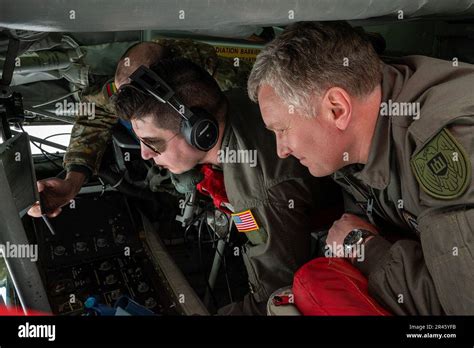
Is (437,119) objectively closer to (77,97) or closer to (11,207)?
(11,207)

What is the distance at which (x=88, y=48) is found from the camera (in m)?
1.79

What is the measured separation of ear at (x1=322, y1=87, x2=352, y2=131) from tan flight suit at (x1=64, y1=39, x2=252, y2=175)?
0.87 metres

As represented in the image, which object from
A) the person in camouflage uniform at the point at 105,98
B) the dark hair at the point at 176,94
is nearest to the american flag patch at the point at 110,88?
the person in camouflage uniform at the point at 105,98

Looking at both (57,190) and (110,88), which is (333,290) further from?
(110,88)

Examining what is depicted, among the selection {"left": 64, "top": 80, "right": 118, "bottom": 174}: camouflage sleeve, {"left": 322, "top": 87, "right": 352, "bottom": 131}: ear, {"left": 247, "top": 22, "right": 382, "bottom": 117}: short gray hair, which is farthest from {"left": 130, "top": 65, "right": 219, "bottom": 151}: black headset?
{"left": 64, "top": 80, "right": 118, "bottom": 174}: camouflage sleeve

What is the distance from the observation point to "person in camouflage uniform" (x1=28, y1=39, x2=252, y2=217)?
1576mm

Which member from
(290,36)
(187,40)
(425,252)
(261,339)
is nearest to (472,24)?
(290,36)

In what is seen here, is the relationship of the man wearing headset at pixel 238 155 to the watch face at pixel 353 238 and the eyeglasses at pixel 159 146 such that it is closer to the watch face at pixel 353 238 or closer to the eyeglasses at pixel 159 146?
the eyeglasses at pixel 159 146

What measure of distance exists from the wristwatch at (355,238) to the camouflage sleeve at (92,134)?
1.11 metres

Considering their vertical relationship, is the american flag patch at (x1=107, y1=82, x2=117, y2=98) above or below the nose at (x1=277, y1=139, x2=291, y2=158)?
above

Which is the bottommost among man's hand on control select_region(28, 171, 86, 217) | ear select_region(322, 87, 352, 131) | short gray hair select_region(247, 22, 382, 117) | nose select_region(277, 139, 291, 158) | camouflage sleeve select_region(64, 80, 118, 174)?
man's hand on control select_region(28, 171, 86, 217)

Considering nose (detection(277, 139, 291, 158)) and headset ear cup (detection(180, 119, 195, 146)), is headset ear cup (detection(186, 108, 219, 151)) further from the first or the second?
nose (detection(277, 139, 291, 158))

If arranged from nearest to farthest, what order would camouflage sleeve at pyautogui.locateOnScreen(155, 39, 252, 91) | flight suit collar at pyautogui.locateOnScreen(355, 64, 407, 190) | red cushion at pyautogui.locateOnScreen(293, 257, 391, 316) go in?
red cushion at pyautogui.locateOnScreen(293, 257, 391, 316)
flight suit collar at pyautogui.locateOnScreen(355, 64, 407, 190)
camouflage sleeve at pyautogui.locateOnScreen(155, 39, 252, 91)

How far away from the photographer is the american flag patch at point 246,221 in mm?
1274
